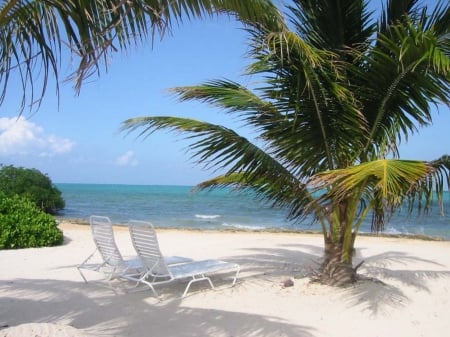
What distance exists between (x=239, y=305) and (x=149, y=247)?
1217 mm

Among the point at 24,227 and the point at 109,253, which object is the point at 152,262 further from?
the point at 24,227

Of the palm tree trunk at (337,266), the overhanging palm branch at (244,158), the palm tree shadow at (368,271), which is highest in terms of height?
the overhanging palm branch at (244,158)

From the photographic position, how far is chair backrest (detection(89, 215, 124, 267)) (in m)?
6.02

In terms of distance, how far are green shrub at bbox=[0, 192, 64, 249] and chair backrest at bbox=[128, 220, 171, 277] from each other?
4.62 m

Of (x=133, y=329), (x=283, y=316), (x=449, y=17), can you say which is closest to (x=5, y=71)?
(x=133, y=329)

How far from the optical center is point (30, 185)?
22469mm

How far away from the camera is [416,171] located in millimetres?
4227

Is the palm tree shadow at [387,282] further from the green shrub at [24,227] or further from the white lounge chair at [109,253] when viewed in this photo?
the green shrub at [24,227]

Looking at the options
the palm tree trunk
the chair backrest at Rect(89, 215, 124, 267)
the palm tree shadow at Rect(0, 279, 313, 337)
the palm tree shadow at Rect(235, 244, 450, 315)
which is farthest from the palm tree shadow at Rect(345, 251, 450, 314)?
the chair backrest at Rect(89, 215, 124, 267)

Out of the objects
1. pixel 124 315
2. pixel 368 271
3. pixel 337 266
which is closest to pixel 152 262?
pixel 124 315

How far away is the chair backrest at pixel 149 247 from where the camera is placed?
5523 mm

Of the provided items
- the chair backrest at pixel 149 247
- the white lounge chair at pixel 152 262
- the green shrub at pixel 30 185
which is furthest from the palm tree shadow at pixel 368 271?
the green shrub at pixel 30 185

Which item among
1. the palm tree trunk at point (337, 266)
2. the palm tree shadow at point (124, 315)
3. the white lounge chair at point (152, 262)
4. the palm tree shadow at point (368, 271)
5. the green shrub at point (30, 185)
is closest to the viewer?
the palm tree shadow at point (124, 315)

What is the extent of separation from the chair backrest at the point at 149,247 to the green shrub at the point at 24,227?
462 centimetres
